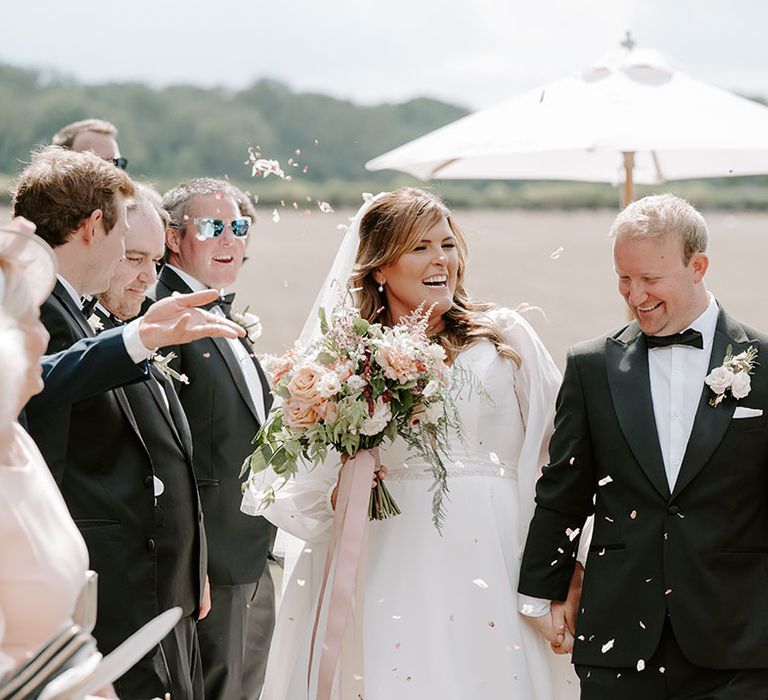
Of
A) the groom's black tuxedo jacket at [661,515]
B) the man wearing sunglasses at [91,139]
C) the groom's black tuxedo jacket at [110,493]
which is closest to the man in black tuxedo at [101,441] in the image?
the groom's black tuxedo jacket at [110,493]

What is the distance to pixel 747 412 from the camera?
453 cm

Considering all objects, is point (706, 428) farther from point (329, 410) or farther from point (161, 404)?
point (161, 404)

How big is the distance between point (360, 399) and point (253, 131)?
5646cm

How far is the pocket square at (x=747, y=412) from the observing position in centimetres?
453

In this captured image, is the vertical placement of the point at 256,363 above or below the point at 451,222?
below

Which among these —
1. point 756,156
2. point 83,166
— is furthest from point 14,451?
point 756,156

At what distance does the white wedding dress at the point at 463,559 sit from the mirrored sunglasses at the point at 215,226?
1747mm

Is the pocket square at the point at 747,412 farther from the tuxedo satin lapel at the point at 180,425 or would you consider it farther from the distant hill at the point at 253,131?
the distant hill at the point at 253,131

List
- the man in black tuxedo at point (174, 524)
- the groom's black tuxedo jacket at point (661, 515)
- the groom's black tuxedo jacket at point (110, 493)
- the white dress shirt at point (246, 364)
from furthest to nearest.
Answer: the white dress shirt at point (246, 364), the man in black tuxedo at point (174, 524), the groom's black tuxedo jacket at point (661, 515), the groom's black tuxedo jacket at point (110, 493)

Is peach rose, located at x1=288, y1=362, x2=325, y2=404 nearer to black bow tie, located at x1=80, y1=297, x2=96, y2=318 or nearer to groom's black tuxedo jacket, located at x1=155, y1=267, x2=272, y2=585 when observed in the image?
black bow tie, located at x1=80, y1=297, x2=96, y2=318

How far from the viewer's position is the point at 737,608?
452 centimetres

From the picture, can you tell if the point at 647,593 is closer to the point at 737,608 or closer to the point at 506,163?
the point at 737,608

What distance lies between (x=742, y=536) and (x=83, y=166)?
255 cm

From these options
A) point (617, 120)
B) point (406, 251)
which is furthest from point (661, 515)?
point (617, 120)
